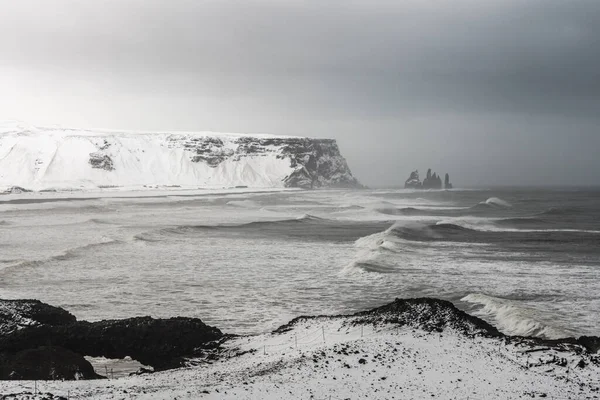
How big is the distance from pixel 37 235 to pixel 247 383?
118 ft

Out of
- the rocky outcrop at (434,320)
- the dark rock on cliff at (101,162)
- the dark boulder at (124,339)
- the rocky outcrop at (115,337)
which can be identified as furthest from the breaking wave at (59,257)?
the dark rock on cliff at (101,162)

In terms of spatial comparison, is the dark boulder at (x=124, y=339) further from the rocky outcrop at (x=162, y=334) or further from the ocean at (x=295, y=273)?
the ocean at (x=295, y=273)

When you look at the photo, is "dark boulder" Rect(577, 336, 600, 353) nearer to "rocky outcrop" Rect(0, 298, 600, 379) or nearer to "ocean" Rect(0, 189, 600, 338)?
"rocky outcrop" Rect(0, 298, 600, 379)

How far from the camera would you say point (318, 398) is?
9273 mm

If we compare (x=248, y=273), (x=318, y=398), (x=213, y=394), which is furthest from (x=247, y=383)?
(x=248, y=273)

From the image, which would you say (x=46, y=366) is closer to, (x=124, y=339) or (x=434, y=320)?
(x=124, y=339)

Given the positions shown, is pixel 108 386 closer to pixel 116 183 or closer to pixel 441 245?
pixel 441 245

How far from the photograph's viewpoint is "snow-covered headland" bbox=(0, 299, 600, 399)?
9.48 meters

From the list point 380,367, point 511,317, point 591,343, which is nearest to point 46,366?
point 380,367

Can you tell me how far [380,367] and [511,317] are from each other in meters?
7.71

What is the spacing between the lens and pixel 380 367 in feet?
34.9

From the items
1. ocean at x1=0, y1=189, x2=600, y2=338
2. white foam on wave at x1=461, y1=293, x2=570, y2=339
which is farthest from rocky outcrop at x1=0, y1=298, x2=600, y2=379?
ocean at x1=0, y1=189, x2=600, y2=338

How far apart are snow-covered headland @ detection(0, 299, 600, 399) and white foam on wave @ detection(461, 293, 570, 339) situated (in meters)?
2.39

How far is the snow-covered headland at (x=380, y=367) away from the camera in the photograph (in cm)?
948
